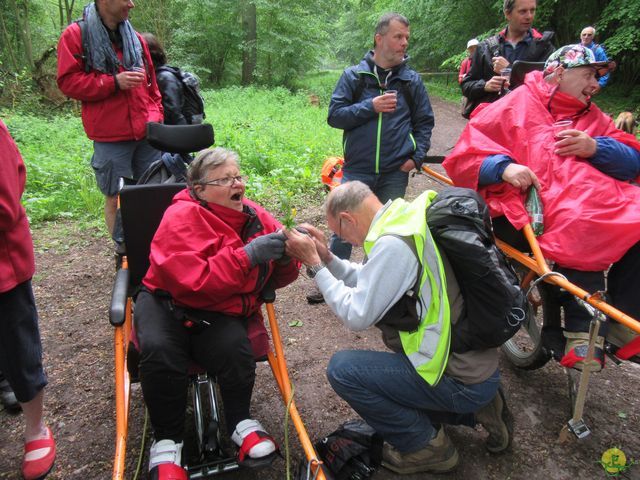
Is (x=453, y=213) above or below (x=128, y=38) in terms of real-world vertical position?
below

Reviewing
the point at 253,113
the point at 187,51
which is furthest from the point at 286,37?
the point at 253,113

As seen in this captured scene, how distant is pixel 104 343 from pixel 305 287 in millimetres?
1731

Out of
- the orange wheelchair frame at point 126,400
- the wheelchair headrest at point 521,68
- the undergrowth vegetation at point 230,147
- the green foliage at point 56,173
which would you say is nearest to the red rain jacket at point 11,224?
the orange wheelchair frame at point 126,400

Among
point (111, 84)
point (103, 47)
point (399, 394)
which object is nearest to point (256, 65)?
point (103, 47)

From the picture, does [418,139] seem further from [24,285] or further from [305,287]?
[24,285]

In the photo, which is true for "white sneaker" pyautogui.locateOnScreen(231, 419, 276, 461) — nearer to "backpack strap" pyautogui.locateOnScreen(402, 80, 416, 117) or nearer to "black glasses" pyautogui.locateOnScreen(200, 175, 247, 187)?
"black glasses" pyautogui.locateOnScreen(200, 175, 247, 187)

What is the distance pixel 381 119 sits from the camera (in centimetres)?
343

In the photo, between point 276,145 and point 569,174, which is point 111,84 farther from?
point 276,145

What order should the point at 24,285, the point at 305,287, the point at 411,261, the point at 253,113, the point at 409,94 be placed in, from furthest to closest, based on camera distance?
1. the point at 253,113
2. the point at 305,287
3. the point at 409,94
4. the point at 24,285
5. the point at 411,261

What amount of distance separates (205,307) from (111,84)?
219 cm

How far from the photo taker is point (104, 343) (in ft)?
10.7

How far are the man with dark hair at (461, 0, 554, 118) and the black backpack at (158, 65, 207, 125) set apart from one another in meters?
2.59

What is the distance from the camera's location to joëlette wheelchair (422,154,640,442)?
1.99 m

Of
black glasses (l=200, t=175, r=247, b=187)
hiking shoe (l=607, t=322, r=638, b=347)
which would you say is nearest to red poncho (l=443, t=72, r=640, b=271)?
hiking shoe (l=607, t=322, r=638, b=347)
